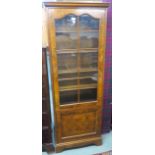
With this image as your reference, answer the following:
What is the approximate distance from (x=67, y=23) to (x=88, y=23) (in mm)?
210

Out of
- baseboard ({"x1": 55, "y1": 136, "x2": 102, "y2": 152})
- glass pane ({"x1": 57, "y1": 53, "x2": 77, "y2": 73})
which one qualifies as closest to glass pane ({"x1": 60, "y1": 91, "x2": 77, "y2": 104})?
glass pane ({"x1": 57, "y1": 53, "x2": 77, "y2": 73})

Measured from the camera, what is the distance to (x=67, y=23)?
6.27 ft

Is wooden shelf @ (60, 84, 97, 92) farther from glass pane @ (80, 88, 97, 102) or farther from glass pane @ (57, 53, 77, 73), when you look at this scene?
glass pane @ (57, 53, 77, 73)

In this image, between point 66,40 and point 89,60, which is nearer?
point 66,40

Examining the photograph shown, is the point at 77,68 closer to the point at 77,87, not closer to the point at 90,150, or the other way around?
the point at 77,87

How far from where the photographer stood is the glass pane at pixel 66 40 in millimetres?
1910

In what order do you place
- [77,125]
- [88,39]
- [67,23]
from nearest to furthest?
[67,23]
[88,39]
[77,125]

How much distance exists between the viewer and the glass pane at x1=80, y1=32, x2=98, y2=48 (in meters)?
1.99

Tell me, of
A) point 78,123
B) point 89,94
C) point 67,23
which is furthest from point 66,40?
point 78,123

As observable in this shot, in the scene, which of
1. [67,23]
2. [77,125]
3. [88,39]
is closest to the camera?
[67,23]
